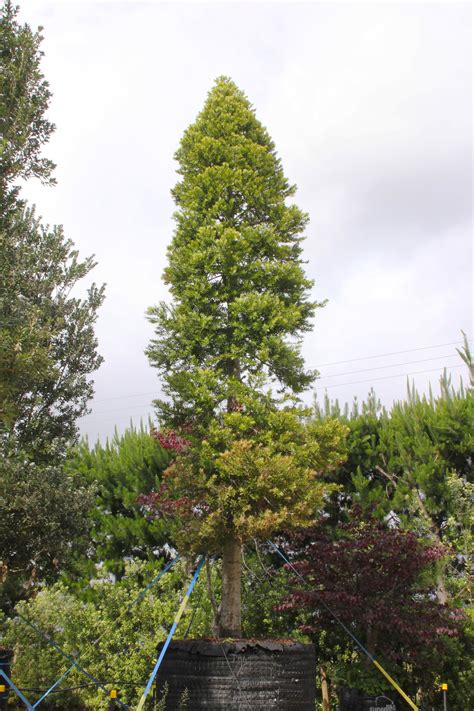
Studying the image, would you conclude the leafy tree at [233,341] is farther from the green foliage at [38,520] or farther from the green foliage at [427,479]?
the green foliage at [427,479]

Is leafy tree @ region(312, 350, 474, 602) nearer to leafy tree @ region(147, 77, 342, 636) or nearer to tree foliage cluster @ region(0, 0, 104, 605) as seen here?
leafy tree @ region(147, 77, 342, 636)

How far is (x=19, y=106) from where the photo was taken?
810 cm

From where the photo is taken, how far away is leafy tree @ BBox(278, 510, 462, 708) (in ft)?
28.5

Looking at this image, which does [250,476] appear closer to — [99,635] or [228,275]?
[228,275]

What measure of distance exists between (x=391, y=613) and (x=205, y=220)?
572 centimetres

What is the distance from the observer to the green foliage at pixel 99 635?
31.0 ft

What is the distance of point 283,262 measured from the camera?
894 centimetres

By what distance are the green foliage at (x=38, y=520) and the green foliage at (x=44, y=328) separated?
42 cm

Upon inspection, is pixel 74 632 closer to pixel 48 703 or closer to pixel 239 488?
pixel 48 703

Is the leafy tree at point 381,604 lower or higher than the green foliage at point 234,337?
lower

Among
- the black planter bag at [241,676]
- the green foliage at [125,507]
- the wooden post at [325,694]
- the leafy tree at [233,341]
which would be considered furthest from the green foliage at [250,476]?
the green foliage at [125,507]

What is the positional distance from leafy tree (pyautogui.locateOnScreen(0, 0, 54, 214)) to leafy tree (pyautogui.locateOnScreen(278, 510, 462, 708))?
6.40 meters

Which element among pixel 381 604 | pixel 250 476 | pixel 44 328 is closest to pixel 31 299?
pixel 44 328

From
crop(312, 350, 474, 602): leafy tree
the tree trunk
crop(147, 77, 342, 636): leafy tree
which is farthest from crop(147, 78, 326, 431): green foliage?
crop(312, 350, 474, 602): leafy tree
